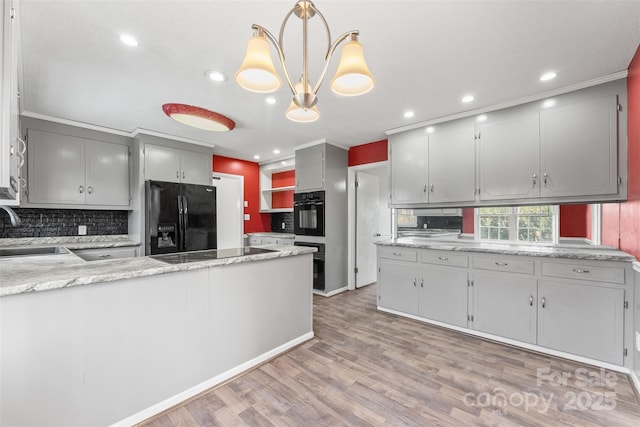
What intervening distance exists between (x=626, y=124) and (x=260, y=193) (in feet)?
17.3

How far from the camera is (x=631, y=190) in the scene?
7.04ft

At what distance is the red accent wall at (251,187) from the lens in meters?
5.30

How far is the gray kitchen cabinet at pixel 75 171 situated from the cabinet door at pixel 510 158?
15.2 ft

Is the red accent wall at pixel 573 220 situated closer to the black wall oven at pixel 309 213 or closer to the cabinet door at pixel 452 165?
the cabinet door at pixel 452 165

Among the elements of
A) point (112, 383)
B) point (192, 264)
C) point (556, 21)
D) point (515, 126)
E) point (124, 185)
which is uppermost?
point (556, 21)

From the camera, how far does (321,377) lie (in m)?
2.06

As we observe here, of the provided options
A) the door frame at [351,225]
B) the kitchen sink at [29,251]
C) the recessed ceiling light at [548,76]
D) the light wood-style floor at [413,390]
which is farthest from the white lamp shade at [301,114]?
the door frame at [351,225]

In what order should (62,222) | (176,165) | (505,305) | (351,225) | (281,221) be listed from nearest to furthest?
1. (505,305)
2. (62,222)
3. (176,165)
4. (351,225)
5. (281,221)

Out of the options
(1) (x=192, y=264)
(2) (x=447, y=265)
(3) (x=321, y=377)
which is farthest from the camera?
(2) (x=447, y=265)

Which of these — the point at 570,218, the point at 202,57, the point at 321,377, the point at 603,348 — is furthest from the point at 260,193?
the point at 603,348

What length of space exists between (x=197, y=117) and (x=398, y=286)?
305cm

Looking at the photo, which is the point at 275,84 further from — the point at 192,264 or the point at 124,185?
the point at 124,185

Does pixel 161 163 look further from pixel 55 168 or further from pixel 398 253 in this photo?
pixel 398 253

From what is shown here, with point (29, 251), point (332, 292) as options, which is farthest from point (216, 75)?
point (332, 292)
